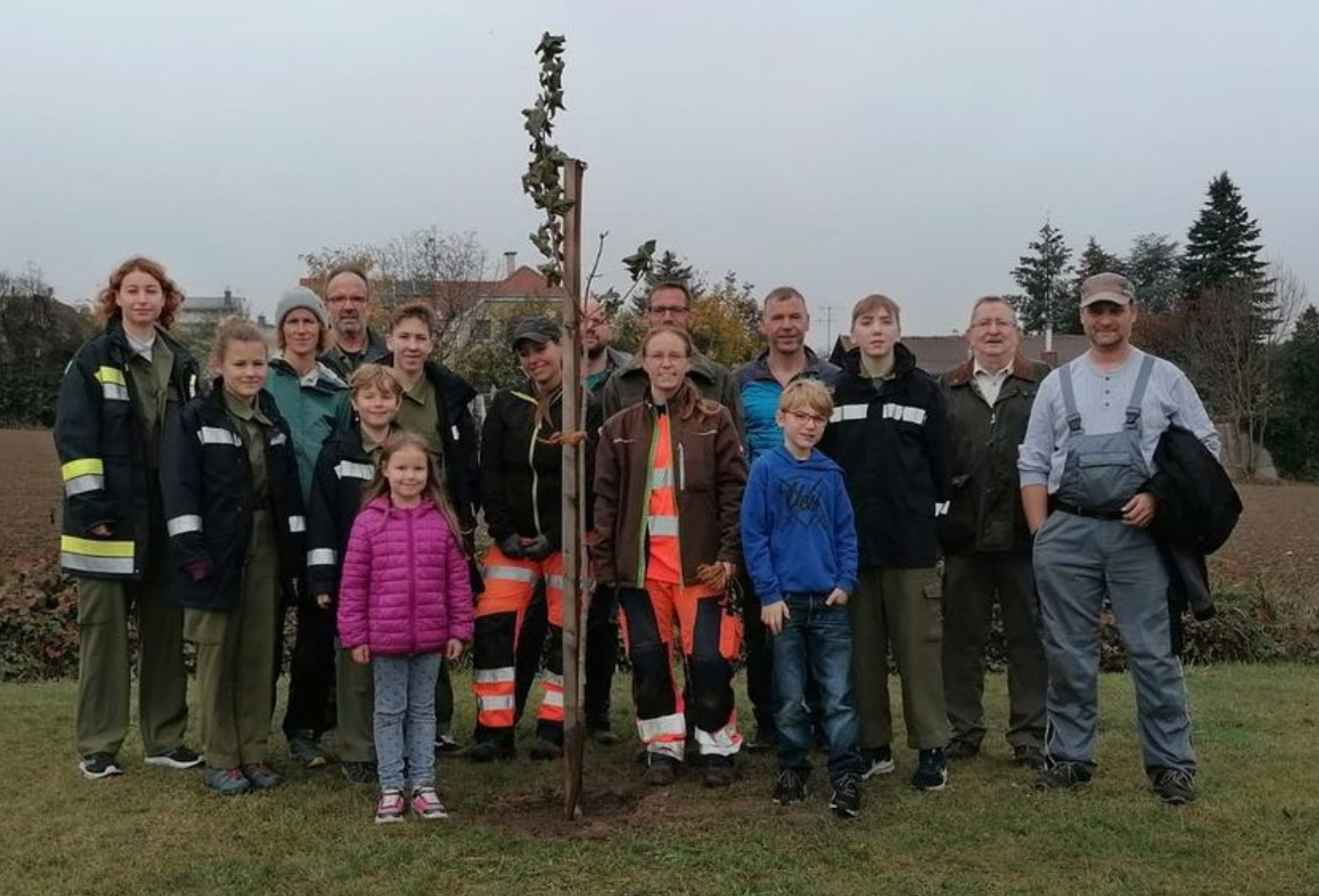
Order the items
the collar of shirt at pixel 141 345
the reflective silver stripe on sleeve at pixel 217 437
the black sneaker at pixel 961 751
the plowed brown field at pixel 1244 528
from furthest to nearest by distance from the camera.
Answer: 1. the plowed brown field at pixel 1244 528
2. the black sneaker at pixel 961 751
3. the collar of shirt at pixel 141 345
4. the reflective silver stripe on sleeve at pixel 217 437

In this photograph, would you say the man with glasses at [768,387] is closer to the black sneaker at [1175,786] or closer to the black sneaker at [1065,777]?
the black sneaker at [1065,777]

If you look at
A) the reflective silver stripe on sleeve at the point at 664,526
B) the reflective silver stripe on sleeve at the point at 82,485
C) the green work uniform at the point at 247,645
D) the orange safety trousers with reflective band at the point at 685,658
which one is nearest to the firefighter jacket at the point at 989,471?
the orange safety trousers with reflective band at the point at 685,658

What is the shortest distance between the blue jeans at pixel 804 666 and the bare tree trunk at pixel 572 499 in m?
0.94

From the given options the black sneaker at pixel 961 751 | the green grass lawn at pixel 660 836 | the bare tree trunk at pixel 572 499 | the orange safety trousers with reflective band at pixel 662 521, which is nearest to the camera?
the green grass lawn at pixel 660 836

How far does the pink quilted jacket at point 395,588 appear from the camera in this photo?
4.90 metres

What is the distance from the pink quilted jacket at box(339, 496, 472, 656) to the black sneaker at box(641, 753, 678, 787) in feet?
3.94

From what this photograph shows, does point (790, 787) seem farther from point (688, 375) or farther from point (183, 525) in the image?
point (183, 525)

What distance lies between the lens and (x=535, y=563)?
600 cm

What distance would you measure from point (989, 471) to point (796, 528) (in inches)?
54.1

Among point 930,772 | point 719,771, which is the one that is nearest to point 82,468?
point 719,771

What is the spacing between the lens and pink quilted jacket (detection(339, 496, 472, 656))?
16.1 feet

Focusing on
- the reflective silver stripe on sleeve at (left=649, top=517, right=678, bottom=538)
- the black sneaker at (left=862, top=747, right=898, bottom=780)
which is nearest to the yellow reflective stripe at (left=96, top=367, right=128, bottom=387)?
the reflective silver stripe on sleeve at (left=649, top=517, right=678, bottom=538)

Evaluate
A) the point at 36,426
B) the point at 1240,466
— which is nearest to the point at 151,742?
the point at 1240,466

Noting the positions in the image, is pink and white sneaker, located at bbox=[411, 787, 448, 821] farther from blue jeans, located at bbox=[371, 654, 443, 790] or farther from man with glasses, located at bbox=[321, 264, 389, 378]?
man with glasses, located at bbox=[321, 264, 389, 378]
